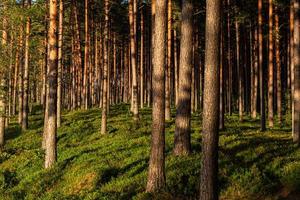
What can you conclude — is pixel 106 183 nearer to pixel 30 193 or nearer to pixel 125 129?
pixel 30 193

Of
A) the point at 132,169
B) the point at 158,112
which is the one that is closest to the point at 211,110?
the point at 158,112

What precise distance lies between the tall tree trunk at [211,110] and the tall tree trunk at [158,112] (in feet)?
7.75

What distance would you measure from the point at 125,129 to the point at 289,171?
13.2 meters

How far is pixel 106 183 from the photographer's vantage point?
12984 millimetres

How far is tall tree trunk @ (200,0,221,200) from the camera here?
8.81 metres

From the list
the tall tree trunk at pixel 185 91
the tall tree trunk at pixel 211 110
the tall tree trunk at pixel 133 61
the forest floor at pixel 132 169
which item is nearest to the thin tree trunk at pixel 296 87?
the forest floor at pixel 132 169

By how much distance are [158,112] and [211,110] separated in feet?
8.84

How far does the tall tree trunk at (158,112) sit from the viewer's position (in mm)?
11125

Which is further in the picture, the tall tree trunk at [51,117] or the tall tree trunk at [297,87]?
the tall tree trunk at [51,117]

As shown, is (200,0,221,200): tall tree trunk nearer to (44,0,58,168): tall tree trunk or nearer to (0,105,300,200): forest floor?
(0,105,300,200): forest floor

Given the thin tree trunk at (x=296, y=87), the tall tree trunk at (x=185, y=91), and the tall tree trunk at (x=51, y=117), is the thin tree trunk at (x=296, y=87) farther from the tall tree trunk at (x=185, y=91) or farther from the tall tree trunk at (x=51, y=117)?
the tall tree trunk at (x=51, y=117)

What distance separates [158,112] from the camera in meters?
11.4

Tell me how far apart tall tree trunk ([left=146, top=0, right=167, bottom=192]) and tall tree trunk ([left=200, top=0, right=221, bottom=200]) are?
2.36 m

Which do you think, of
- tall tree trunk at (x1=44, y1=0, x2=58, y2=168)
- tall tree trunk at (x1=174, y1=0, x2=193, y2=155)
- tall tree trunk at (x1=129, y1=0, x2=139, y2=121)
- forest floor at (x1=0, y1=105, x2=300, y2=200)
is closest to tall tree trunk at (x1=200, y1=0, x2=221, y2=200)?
forest floor at (x1=0, y1=105, x2=300, y2=200)
